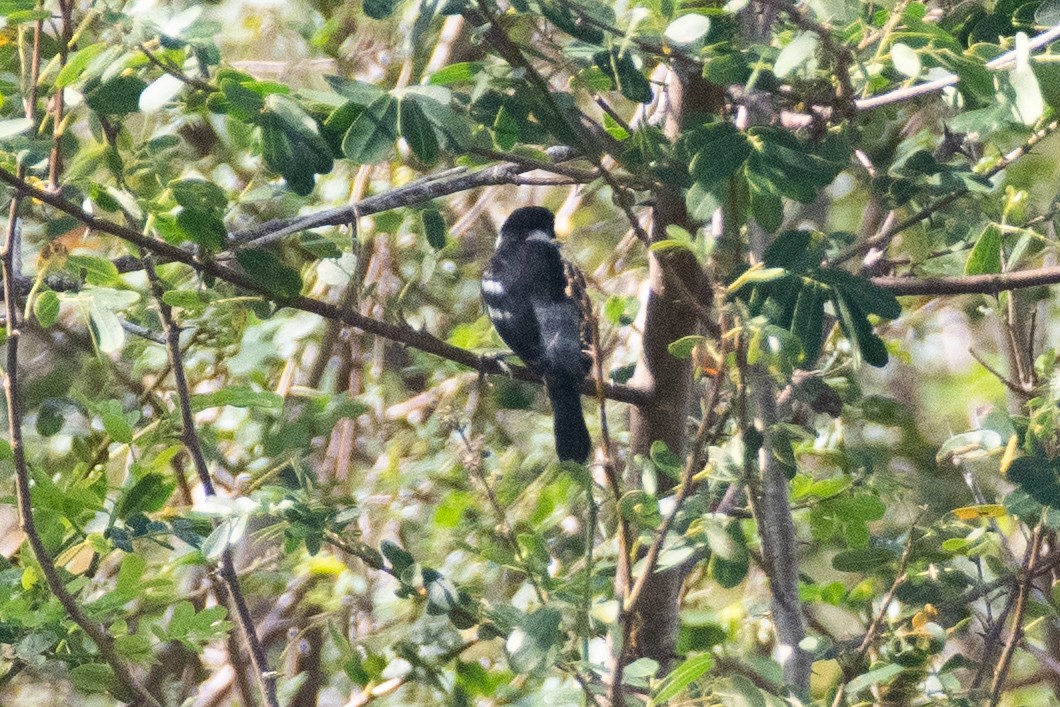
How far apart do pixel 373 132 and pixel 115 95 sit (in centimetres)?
47

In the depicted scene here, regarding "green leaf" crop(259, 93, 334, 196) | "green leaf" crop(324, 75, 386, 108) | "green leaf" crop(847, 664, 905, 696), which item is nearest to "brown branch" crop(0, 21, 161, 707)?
"green leaf" crop(259, 93, 334, 196)

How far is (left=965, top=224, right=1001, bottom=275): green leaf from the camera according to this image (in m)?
2.53

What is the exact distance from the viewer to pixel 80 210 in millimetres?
2191

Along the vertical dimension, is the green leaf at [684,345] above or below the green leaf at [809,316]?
above

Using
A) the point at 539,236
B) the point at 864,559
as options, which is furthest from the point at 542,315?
the point at 864,559

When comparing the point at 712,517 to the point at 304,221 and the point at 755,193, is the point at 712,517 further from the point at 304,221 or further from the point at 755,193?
the point at 304,221

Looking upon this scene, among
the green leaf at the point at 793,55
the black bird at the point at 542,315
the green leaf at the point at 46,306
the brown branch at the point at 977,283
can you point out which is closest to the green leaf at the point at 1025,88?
the green leaf at the point at 793,55

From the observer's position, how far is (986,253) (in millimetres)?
2545

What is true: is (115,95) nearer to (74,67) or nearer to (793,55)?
(74,67)

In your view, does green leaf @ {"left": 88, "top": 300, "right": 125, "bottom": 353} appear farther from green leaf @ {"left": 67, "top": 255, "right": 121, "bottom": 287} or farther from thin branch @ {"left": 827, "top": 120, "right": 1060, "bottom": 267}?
thin branch @ {"left": 827, "top": 120, "right": 1060, "bottom": 267}

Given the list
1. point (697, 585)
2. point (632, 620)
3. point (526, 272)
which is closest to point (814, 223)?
point (526, 272)

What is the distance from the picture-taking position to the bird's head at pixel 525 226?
4.80 m

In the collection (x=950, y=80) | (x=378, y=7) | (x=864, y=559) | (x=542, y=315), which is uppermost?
(x=378, y=7)

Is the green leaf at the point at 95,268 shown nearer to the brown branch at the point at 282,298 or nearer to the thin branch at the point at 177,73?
the brown branch at the point at 282,298
